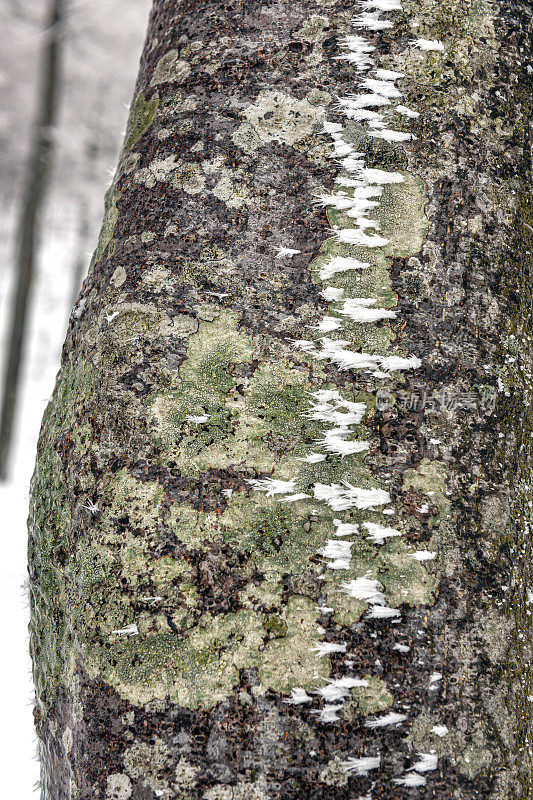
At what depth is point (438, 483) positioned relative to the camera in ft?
2.52

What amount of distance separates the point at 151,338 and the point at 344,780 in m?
0.64

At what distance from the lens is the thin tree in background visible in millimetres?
7520

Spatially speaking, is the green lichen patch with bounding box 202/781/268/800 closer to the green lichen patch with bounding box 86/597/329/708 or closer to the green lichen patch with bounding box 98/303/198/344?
the green lichen patch with bounding box 86/597/329/708

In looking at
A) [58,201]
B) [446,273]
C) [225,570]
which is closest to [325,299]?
[446,273]

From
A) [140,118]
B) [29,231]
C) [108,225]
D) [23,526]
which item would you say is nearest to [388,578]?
[108,225]

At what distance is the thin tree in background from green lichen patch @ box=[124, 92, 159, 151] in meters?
7.14

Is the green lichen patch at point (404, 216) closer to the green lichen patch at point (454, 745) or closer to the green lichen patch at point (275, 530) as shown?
the green lichen patch at point (275, 530)

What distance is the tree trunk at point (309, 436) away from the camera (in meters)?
0.72

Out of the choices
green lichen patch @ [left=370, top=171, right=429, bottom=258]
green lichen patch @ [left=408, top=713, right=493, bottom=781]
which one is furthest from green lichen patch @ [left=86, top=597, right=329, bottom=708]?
green lichen patch @ [left=370, top=171, right=429, bottom=258]

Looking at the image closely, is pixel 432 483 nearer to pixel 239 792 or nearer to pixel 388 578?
pixel 388 578

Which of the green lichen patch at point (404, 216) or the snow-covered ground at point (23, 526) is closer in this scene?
the green lichen patch at point (404, 216)

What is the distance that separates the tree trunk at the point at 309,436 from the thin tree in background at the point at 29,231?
7339 millimetres

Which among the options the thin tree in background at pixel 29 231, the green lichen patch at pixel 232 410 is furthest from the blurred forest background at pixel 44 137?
the green lichen patch at pixel 232 410

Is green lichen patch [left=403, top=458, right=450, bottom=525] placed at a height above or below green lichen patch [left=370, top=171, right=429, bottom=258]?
below
